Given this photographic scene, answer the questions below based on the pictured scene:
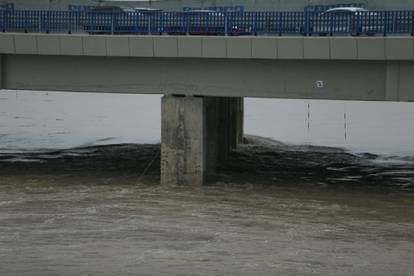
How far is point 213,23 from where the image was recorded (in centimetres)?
2066

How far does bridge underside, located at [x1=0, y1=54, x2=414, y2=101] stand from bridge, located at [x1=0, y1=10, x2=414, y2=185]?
0.03m

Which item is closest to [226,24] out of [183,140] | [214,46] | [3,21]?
[214,46]

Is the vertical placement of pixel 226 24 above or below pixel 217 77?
above

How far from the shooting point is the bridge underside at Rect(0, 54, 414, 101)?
1898cm

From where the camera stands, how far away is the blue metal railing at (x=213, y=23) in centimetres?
1886

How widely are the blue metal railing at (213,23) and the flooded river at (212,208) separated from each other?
4553mm

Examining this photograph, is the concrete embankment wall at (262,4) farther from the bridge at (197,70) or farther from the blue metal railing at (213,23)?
the bridge at (197,70)

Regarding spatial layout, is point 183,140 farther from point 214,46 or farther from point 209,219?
point 209,219

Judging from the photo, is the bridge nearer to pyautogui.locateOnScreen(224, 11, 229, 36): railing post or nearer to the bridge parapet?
the bridge parapet

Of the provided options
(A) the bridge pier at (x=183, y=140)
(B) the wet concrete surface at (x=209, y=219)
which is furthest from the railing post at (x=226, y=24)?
(B) the wet concrete surface at (x=209, y=219)

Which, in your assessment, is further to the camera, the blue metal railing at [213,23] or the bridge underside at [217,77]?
the bridge underside at [217,77]

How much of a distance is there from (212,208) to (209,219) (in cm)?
131

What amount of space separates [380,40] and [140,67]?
23.1ft

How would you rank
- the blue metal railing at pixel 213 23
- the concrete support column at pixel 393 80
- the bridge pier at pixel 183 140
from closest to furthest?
the concrete support column at pixel 393 80
the blue metal railing at pixel 213 23
the bridge pier at pixel 183 140
